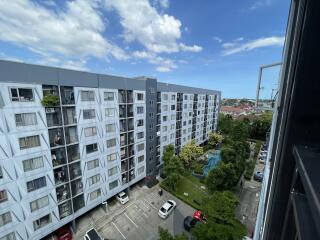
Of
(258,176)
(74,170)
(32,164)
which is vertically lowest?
(258,176)

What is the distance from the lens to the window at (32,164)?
1274cm

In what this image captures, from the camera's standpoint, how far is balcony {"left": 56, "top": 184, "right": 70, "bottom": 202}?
15100mm

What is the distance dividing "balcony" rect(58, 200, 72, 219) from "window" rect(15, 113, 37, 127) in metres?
7.92

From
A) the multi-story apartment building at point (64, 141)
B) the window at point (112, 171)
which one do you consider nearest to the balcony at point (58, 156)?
the multi-story apartment building at point (64, 141)

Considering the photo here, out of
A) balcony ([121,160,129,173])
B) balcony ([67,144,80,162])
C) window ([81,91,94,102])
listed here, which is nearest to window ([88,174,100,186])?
balcony ([67,144,80,162])

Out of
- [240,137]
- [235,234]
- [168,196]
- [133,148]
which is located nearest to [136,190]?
[168,196]

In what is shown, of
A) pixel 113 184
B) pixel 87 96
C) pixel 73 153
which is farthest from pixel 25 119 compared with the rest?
pixel 113 184

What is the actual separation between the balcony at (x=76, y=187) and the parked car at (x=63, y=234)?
3573 mm

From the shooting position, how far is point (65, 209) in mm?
15703

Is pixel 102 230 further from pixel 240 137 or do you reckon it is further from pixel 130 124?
pixel 240 137

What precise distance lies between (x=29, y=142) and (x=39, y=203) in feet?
17.1

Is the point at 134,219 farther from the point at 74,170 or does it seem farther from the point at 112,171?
the point at 74,170

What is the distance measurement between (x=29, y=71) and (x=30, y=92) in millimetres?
1455

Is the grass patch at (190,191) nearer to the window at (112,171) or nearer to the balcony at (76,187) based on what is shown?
the window at (112,171)
